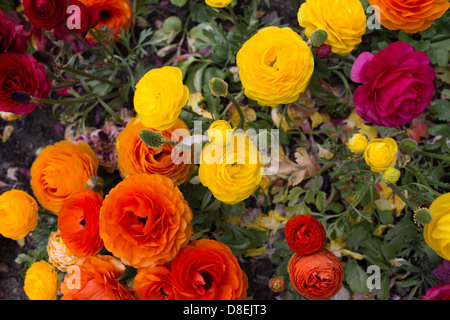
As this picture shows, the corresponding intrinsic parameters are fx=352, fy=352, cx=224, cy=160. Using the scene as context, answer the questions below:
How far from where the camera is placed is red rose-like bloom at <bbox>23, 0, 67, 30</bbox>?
115 cm

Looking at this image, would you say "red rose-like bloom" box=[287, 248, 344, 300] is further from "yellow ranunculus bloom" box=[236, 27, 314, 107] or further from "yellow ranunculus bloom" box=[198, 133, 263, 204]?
"yellow ranunculus bloom" box=[236, 27, 314, 107]

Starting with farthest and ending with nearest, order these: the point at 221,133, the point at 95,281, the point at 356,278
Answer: the point at 356,278, the point at 95,281, the point at 221,133

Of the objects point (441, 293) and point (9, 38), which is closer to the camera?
point (441, 293)

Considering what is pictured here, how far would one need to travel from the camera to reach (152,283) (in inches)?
43.1

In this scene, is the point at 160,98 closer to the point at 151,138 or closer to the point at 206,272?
the point at 151,138

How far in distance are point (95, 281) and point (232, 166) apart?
0.55 m

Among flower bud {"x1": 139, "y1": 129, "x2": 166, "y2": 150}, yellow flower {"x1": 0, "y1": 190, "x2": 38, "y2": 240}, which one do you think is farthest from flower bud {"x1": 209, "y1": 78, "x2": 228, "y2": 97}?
yellow flower {"x1": 0, "y1": 190, "x2": 38, "y2": 240}

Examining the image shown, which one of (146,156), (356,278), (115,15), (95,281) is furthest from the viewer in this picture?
(115,15)

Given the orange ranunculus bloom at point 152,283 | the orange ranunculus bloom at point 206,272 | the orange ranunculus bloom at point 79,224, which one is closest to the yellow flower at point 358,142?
the orange ranunculus bloom at point 206,272

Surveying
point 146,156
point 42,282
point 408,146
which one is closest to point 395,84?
point 408,146

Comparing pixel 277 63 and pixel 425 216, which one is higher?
pixel 277 63

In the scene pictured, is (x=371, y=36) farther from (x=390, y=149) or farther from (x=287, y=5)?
(x=390, y=149)

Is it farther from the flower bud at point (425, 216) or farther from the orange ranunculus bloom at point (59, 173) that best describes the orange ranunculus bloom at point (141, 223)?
the flower bud at point (425, 216)

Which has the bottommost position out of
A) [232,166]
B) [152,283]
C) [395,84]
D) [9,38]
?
[152,283]
